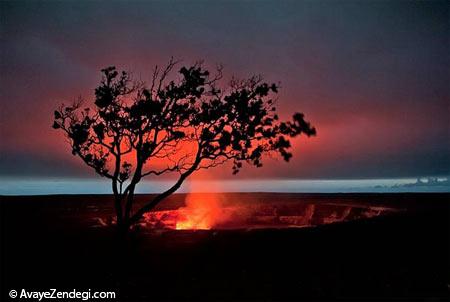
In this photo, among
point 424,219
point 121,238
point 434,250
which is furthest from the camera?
point 424,219

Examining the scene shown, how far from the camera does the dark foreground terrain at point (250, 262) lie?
575 inches

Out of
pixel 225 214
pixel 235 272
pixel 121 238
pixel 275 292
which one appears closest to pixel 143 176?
pixel 121 238

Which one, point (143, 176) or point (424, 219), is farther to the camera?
point (424, 219)

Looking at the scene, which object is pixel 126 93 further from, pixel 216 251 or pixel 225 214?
pixel 225 214

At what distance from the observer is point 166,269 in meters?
17.8

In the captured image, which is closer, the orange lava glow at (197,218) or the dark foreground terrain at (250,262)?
the dark foreground terrain at (250,262)

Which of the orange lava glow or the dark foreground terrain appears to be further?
the orange lava glow

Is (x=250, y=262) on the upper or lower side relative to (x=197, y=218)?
lower

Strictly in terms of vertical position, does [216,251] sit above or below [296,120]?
below

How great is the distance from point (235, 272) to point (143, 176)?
25.9 feet

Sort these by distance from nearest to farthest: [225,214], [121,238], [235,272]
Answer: [235,272] → [121,238] → [225,214]

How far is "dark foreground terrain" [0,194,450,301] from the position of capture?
48.0ft

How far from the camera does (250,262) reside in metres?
18.3

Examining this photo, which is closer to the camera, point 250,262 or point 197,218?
point 250,262
